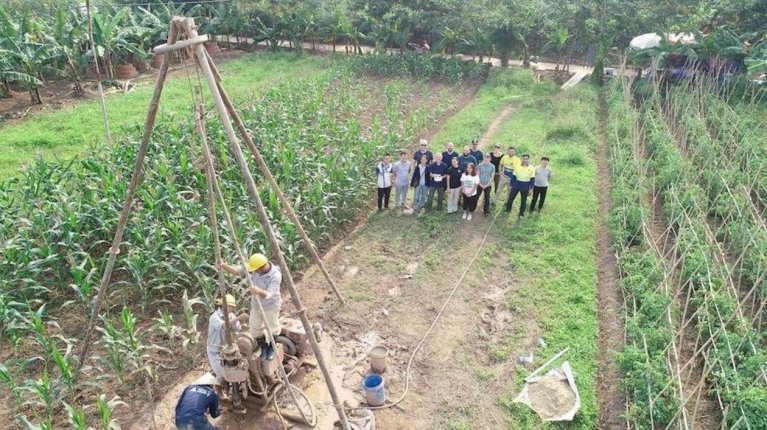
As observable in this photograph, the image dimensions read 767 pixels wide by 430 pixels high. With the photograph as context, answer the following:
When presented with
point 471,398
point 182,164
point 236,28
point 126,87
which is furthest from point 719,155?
point 236,28

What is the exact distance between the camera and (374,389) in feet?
21.1

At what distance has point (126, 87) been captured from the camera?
60.7 ft

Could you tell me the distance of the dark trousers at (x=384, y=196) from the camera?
10.8 meters

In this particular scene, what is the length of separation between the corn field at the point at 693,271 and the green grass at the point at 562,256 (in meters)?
0.51

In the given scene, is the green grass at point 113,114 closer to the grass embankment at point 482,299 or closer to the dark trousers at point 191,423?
the grass embankment at point 482,299

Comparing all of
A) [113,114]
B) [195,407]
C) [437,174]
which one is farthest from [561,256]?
[113,114]

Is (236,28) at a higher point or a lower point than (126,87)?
higher

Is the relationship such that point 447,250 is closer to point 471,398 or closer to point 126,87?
point 471,398

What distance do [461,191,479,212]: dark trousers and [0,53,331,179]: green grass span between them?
6.52 metres

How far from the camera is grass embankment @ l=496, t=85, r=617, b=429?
282 inches

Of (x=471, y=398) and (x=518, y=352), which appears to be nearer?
(x=471, y=398)

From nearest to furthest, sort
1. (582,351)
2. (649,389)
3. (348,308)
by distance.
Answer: (649,389) < (582,351) < (348,308)

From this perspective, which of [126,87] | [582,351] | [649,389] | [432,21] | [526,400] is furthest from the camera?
[432,21]

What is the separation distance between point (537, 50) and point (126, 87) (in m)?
16.2
